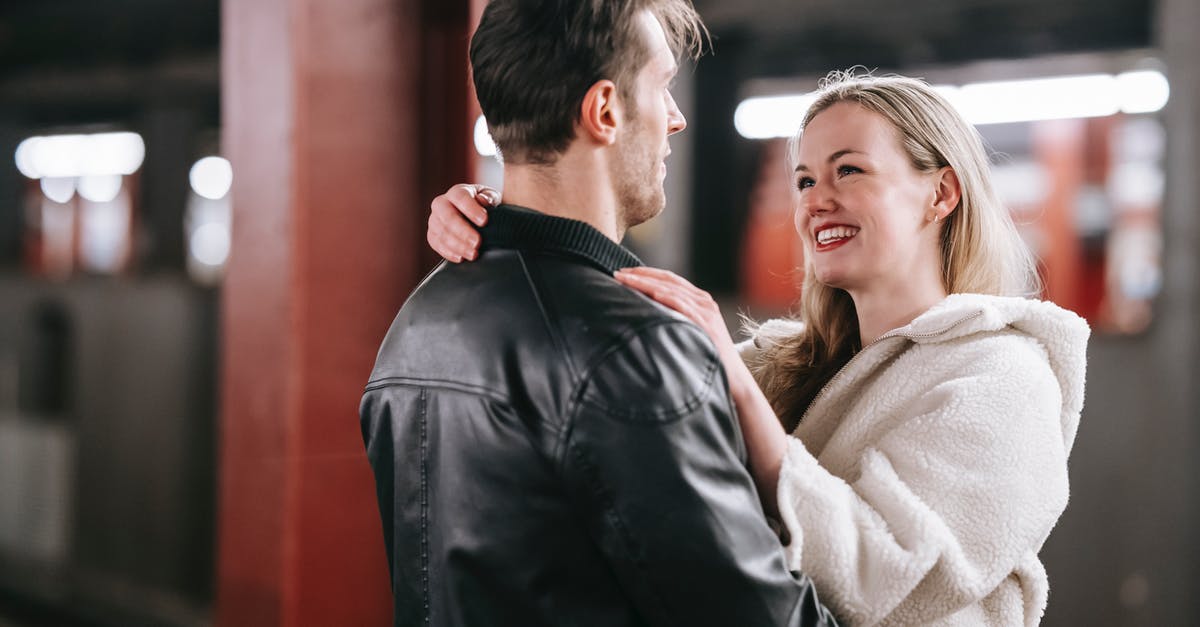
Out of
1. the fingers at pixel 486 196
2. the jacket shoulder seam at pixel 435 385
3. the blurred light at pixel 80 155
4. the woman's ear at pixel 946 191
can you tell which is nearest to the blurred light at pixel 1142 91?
the woman's ear at pixel 946 191

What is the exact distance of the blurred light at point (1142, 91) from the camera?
3221 mm

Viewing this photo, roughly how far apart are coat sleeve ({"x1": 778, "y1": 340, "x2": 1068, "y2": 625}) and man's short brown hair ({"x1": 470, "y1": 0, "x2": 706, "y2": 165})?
499mm

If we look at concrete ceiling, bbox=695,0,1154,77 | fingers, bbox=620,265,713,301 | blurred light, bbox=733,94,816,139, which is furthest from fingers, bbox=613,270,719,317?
blurred light, bbox=733,94,816,139

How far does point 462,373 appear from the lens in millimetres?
1073

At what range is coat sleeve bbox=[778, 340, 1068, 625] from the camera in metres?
1.13

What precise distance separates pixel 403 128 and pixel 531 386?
1.61 m

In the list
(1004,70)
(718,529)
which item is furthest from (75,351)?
(718,529)

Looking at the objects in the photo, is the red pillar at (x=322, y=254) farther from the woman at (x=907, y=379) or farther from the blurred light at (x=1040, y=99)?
the blurred light at (x=1040, y=99)

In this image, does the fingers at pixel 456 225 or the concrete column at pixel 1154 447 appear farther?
the concrete column at pixel 1154 447

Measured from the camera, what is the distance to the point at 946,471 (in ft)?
4.02

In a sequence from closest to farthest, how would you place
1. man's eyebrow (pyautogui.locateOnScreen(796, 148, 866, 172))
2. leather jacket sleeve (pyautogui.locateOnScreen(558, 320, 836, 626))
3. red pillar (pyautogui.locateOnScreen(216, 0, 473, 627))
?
1. leather jacket sleeve (pyautogui.locateOnScreen(558, 320, 836, 626))
2. man's eyebrow (pyautogui.locateOnScreen(796, 148, 866, 172))
3. red pillar (pyautogui.locateOnScreen(216, 0, 473, 627))

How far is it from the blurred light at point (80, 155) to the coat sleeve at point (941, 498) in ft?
18.8

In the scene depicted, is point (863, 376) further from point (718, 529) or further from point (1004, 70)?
point (1004, 70)

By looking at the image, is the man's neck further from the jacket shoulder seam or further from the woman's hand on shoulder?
the jacket shoulder seam
